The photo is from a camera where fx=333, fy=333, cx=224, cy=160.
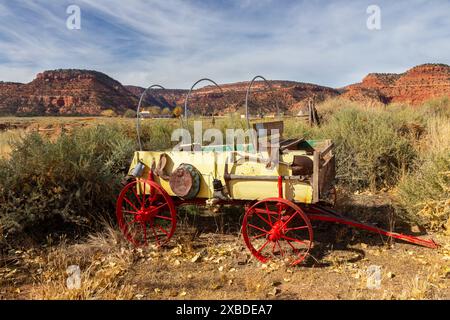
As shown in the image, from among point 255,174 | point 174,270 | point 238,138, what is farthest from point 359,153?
point 174,270

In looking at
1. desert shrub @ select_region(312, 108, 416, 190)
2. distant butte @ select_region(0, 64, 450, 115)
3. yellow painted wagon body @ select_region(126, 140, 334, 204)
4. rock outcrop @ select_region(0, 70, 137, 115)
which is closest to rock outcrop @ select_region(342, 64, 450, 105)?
distant butte @ select_region(0, 64, 450, 115)

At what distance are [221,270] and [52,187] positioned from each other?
8.32ft

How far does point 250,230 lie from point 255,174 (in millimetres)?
1348

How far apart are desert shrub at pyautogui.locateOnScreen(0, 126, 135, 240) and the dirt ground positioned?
0.39m

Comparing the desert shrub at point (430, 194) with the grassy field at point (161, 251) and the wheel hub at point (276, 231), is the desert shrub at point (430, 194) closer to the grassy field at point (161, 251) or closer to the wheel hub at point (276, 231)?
the grassy field at point (161, 251)

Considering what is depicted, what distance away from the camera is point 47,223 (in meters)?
4.39

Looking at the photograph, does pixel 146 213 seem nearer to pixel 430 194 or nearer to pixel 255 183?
pixel 255 183

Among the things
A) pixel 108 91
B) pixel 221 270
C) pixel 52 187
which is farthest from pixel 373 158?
pixel 108 91

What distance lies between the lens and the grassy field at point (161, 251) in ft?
10.2

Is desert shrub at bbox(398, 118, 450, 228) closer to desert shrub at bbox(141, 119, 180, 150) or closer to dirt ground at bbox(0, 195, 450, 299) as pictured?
dirt ground at bbox(0, 195, 450, 299)

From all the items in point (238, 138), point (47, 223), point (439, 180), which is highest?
point (238, 138)

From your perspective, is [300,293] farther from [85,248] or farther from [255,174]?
[85,248]

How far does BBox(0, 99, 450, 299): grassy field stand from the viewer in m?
3.10

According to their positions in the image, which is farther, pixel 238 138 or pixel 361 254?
pixel 238 138
